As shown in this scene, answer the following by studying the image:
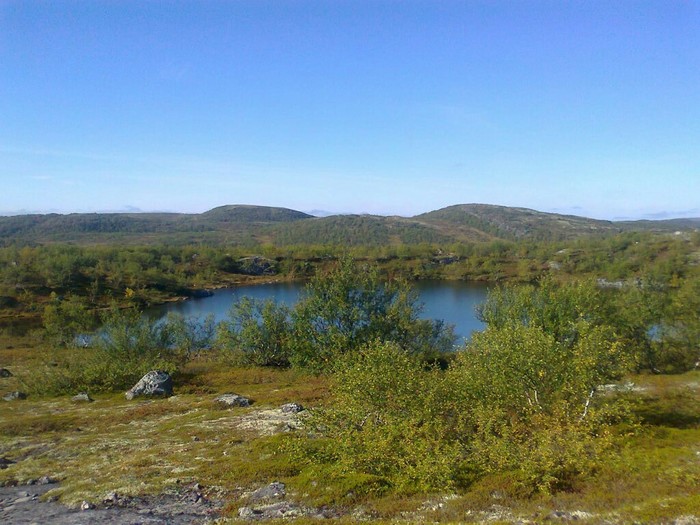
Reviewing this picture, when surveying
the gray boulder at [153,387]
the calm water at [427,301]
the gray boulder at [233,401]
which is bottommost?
the calm water at [427,301]

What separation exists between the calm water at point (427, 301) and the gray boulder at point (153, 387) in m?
51.1

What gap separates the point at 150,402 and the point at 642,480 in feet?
123

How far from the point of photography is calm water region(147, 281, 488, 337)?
113 m

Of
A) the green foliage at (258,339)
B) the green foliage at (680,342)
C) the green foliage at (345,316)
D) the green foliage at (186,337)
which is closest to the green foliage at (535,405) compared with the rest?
the green foliage at (345,316)

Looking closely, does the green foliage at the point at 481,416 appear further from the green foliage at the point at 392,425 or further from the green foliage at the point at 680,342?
the green foliage at the point at 680,342

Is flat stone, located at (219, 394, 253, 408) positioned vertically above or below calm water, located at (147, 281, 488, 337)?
above

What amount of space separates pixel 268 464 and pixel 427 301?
119411mm

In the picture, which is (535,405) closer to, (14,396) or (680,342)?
(680,342)

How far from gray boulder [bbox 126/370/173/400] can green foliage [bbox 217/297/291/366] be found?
1562 centimetres

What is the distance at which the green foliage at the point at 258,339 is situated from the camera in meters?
60.9

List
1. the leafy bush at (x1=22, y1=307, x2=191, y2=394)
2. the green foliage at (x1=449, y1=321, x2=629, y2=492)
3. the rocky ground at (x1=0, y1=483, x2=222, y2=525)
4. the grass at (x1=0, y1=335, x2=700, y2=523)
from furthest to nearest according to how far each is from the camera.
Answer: the leafy bush at (x1=22, y1=307, x2=191, y2=394), the green foliage at (x1=449, y1=321, x2=629, y2=492), the rocky ground at (x1=0, y1=483, x2=222, y2=525), the grass at (x1=0, y1=335, x2=700, y2=523)

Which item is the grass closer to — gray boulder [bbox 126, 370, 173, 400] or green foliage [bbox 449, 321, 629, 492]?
green foliage [bbox 449, 321, 629, 492]

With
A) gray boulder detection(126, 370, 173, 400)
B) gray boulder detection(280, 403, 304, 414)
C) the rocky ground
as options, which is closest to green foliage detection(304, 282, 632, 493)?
the rocky ground

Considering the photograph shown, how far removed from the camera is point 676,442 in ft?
76.7
